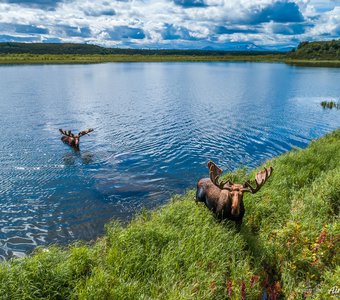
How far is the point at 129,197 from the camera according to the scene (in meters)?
16.5

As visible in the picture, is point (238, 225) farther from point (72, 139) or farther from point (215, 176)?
point (72, 139)

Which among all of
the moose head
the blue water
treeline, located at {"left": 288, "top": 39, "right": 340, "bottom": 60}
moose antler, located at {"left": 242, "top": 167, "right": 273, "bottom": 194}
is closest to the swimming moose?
moose antler, located at {"left": 242, "top": 167, "right": 273, "bottom": 194}

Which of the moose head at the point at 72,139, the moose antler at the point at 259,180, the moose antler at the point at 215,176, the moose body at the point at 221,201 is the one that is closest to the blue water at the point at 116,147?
the moose head at the point at 72,139

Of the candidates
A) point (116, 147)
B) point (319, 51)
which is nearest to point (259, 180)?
point (116, 147)

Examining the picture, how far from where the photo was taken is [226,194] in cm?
1130

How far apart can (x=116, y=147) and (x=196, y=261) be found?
17.7 metres

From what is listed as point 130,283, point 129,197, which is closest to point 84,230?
point 129,197

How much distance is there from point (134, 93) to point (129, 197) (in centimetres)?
4336

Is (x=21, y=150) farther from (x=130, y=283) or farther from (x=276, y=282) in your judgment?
(x=276, y=282)

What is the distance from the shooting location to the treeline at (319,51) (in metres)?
169

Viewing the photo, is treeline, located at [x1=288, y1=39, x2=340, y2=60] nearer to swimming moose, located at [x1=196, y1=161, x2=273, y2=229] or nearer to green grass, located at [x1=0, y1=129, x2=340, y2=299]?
swimming moose, located at [x1=196, y1=161, x2=273, y2=229]

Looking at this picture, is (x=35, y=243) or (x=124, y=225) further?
(x=124, y=225)

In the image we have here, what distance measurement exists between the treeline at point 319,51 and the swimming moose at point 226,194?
581 feet

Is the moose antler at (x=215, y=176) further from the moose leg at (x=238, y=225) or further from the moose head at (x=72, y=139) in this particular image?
the moose head at (x=72, y=139)
